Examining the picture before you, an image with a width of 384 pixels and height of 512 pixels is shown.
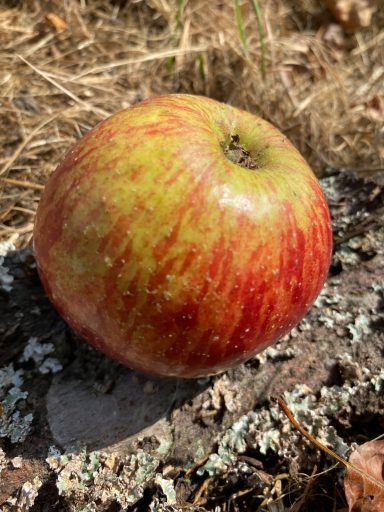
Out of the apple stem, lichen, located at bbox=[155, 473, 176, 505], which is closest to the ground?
lichen, located at bbox=[155, 473, 176, 505]

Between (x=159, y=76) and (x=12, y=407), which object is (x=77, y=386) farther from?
Result: (x=159, y=76)

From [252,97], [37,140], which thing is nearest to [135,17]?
[252,97]

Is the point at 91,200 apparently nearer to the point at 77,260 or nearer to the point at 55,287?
the point at 77,260

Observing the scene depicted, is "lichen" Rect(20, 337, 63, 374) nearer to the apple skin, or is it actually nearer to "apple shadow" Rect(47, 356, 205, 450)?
"apple shadow" Rect(47, 356, 205, 450)

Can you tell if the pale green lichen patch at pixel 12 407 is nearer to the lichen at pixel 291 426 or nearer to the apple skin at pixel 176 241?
the apple skin at pixel 176 241

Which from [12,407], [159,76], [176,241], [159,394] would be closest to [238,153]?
[176,241]
